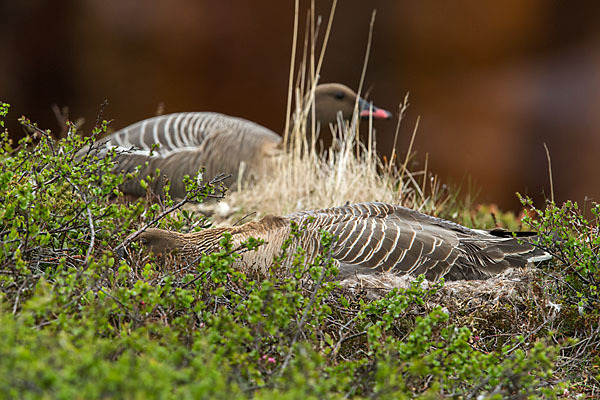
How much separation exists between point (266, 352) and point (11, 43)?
8768mm

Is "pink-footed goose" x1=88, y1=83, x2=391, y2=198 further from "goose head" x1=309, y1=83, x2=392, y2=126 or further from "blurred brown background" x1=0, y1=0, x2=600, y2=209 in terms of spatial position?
"blurred brown background" x1=0, y1=0, x2=600, y2=209

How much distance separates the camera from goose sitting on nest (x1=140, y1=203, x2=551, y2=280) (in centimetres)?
363

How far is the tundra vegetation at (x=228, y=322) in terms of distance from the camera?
5.76 feet

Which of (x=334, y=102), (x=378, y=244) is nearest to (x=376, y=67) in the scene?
(x=334, y=102)

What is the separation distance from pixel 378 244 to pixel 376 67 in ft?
24.0

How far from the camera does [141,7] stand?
9.91m

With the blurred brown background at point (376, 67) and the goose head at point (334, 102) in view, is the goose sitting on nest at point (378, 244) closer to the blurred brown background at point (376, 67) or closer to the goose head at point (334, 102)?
the goose head at point (334, 102)

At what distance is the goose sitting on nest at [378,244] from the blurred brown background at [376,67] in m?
5.86

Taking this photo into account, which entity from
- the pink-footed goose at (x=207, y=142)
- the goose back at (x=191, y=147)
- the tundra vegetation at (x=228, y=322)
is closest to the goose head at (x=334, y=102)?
the pink-footed goose at (x=207, y=142)

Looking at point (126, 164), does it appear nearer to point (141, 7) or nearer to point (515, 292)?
point (515, 292)

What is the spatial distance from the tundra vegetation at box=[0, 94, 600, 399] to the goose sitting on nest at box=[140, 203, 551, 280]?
181 mm

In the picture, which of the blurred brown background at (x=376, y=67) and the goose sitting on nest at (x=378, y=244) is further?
the blurred brown background at (x=376, y=67)

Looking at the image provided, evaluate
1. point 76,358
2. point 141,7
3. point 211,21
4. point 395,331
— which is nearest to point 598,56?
point 211,21

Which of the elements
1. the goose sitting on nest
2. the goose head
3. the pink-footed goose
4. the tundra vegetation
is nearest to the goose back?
the pink-footed goose
